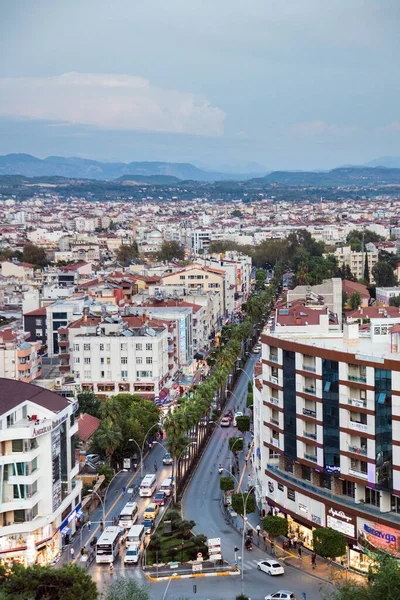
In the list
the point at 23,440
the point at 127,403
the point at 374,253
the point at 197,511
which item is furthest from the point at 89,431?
the point at 374,253

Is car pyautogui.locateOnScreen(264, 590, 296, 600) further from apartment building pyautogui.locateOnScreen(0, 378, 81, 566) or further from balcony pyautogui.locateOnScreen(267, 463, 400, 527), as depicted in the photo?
apartment building pyautogui.locateOnScreen(0, 378, 81, 566)

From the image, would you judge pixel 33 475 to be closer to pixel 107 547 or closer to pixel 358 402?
pixel 107 547

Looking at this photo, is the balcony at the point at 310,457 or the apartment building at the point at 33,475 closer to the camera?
the apartment building at the point at 33,475

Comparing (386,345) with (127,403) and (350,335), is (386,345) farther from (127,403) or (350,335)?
(127,403)

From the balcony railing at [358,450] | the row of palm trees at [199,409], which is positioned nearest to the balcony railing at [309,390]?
the balcony railing at [358,450]

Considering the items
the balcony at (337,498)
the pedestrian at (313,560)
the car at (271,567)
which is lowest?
the pedestrian at (313,560)

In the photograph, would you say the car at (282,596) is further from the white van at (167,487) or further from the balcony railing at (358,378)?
the white van at (167,487)

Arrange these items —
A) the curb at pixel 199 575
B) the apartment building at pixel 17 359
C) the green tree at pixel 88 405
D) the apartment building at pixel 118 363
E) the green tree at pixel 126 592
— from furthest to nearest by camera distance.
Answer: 1. the apartment building at pixel 118 363
2. the apartment building at pixel 17 359
3. the green tree at pixel 88 405
4. the curb at pixel 199 575
5. the green tree at pixel 126 592

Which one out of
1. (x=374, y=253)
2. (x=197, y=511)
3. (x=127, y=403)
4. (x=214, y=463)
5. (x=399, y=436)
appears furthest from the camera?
(x=374, y=253)
